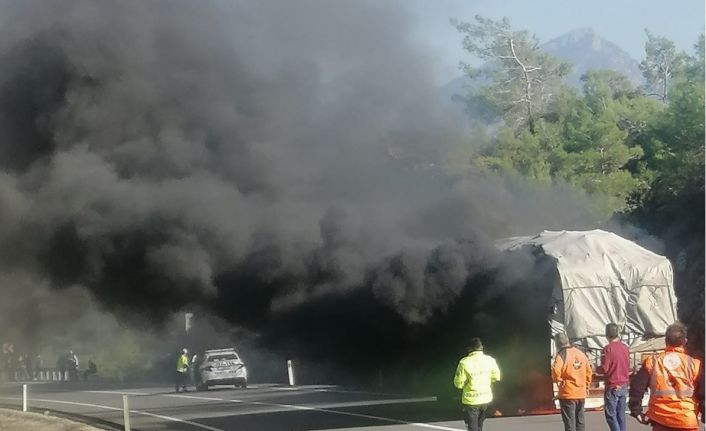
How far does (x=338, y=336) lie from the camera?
2025cm

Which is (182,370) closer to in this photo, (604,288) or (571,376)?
(604,288)

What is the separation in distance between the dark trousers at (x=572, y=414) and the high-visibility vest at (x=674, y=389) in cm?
532

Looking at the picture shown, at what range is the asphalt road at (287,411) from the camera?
19984 millimetres

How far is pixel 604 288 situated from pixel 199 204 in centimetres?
670

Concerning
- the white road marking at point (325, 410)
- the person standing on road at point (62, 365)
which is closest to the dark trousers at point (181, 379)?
the white road marking at point (325, 410)

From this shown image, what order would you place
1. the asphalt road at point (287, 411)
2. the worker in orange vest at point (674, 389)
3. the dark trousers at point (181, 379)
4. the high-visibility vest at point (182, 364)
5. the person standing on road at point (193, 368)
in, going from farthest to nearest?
the person standing on road at point (193, 368)
the dark trousers at point (181, 379)
the high-visibility vest at point (182, 364)
the asphalt road at point (287, 411)
the worker in orange vest at point (674, 389)

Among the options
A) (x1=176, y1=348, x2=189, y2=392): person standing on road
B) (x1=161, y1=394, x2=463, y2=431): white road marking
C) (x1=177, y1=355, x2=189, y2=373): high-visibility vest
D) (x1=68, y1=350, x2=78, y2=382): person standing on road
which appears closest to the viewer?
(x1=161, y1=394, x2=463, y2=431): white road marking

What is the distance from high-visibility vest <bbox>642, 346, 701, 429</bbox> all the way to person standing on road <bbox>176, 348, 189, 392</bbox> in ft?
100.0

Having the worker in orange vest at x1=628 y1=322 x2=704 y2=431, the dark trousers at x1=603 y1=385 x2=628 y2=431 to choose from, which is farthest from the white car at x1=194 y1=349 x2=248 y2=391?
the worker in orange vest at x1=628 y1=322 x2=704 y2=431

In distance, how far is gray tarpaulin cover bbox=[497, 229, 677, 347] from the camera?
1811 centimetres

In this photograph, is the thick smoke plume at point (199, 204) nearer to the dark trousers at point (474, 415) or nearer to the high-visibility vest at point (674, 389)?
the dark trousers at point (474, 415)

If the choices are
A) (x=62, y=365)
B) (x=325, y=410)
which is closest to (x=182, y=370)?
(x=325, y=410)

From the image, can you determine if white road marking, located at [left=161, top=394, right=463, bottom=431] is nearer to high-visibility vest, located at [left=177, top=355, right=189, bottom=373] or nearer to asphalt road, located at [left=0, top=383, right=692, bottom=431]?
asphalt road, located at [left=0, top=383, right=692, bottom=431]

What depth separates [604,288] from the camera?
18.6m
